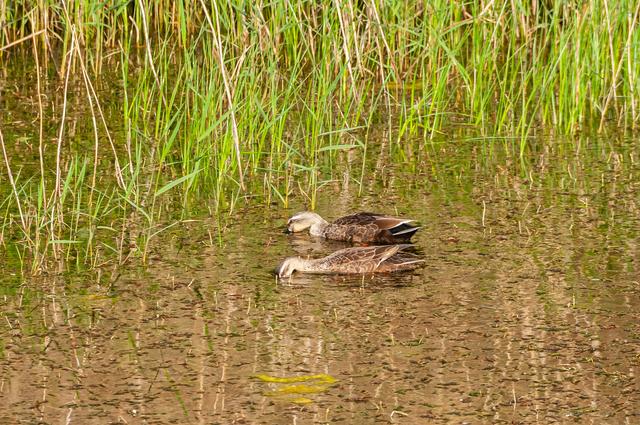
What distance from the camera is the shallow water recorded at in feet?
15.6

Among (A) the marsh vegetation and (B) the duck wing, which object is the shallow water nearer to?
(A) the marsh vegetation

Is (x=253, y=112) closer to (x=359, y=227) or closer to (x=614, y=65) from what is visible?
(x=359, y=227)

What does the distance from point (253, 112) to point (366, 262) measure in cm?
191

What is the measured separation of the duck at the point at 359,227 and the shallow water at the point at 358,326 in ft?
0.24

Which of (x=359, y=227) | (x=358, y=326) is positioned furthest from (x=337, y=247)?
(x=358, y=326)

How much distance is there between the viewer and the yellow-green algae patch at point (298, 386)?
4812 mm

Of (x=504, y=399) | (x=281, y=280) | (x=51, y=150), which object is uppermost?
(x=51, y=150)

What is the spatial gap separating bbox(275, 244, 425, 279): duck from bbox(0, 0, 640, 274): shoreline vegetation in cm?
82

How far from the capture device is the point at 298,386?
490cm

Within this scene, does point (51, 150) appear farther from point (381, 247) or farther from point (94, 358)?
point (94, 358)

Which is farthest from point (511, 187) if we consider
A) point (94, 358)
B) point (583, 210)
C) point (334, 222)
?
point (94, 358)

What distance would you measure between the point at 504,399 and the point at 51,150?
452cm

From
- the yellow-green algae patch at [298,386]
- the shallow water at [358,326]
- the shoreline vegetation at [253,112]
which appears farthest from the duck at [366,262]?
the yellow-green algae patch at [298,386]

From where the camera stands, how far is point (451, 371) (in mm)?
5070
